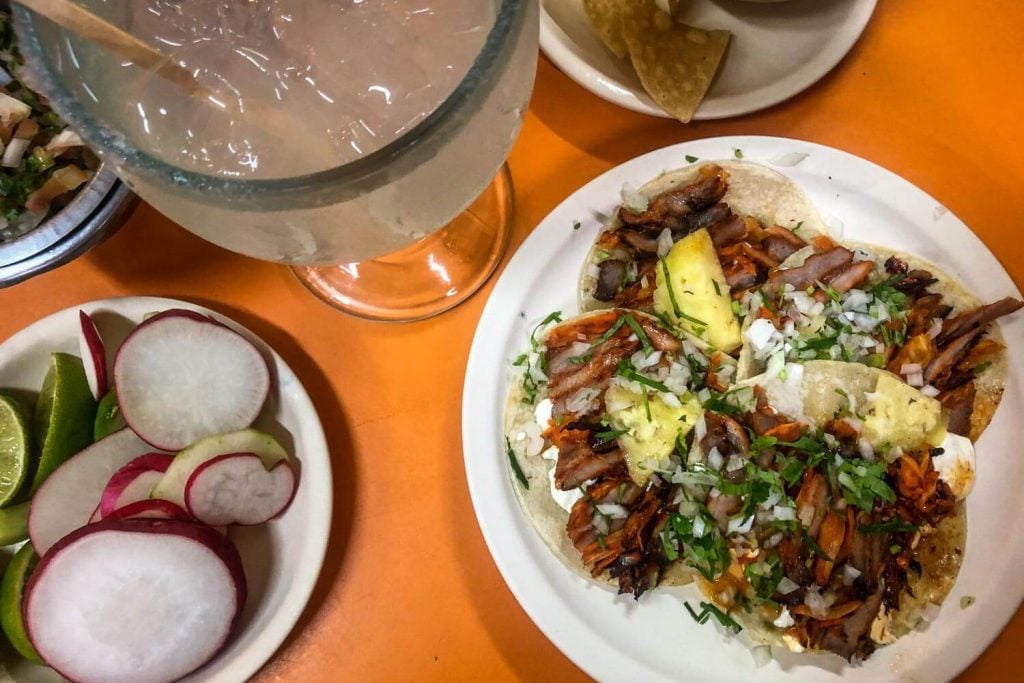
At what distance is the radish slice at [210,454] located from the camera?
1.34 meters

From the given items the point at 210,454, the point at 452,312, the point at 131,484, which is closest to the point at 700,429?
the point at 452,312

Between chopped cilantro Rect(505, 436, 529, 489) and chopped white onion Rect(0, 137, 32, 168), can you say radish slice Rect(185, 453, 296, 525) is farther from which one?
chopped white onion Rect(0, 137, 32, 168)

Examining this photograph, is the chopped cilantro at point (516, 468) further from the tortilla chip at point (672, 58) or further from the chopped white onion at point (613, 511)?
the tortilla chip at point (672, 58)

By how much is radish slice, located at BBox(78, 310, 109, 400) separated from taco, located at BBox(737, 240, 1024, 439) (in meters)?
1.08

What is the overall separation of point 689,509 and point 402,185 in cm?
76

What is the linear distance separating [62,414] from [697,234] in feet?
3.65

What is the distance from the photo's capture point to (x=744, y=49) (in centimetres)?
161

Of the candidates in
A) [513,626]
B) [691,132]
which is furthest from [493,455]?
[691,132]

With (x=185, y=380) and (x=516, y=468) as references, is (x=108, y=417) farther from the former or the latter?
(x=516, y=468)

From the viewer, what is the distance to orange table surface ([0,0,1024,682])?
1.50 m

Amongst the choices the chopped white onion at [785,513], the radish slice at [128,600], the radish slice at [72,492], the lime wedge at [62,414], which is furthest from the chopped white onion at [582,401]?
the lime wedge at [62,414]

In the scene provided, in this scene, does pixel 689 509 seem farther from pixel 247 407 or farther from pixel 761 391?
pixel 247 407

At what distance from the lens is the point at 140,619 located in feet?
4.16

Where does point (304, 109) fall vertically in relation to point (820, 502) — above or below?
above
